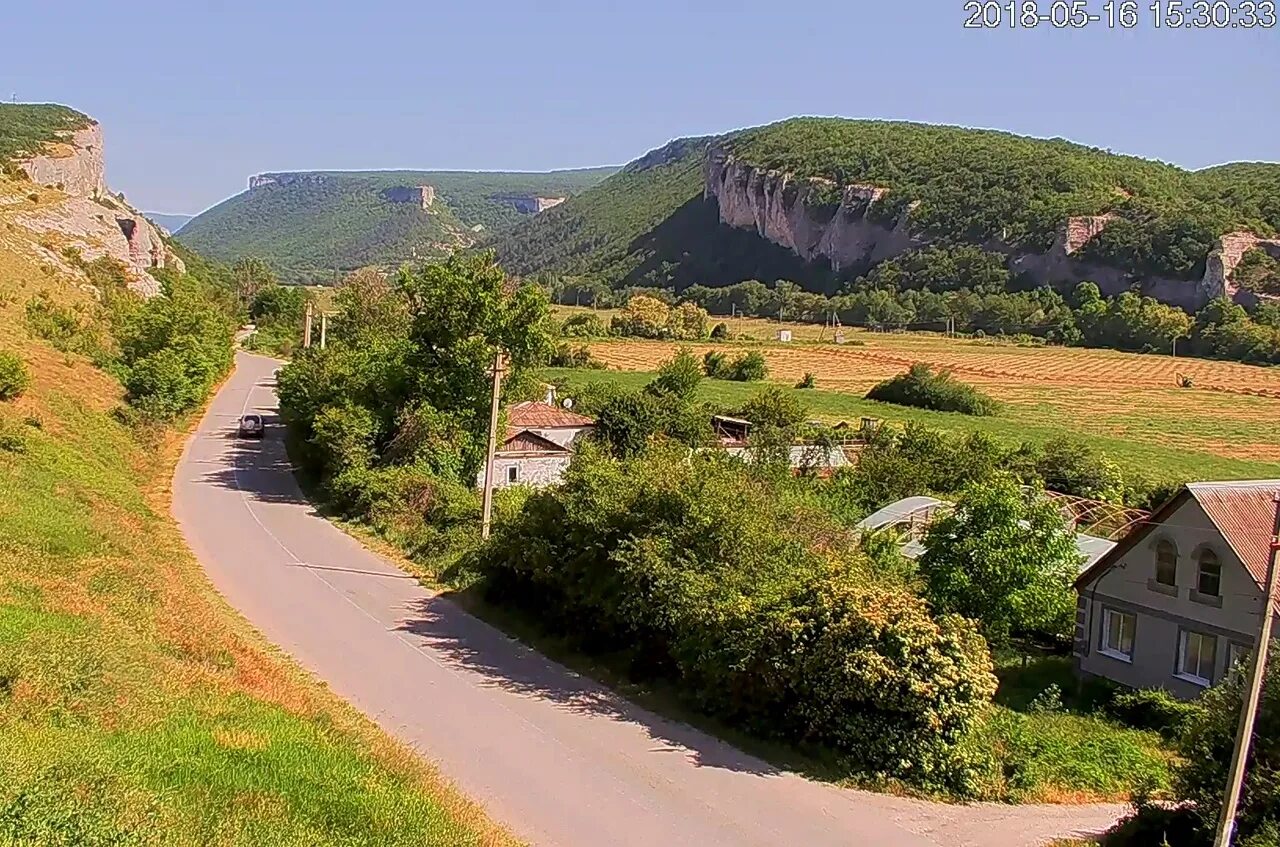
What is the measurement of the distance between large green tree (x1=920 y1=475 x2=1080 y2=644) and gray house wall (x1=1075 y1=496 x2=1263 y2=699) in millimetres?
865

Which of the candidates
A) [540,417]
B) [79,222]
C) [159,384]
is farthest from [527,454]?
[79,222]

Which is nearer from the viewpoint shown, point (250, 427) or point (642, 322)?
point (250, 427)

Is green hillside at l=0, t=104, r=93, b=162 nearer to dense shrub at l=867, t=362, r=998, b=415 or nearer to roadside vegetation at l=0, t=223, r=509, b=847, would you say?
dense shrub at l=867, t=362, r=998, b=415

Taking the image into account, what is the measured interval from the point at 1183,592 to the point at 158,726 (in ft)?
53.9

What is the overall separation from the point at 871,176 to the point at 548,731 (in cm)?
17854

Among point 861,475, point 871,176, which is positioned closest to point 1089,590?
point 861,475

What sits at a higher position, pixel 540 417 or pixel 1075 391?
pixel 1075 391

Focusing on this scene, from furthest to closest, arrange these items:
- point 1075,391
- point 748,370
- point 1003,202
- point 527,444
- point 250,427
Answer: point 1003,202 < point 748,370 < point 1075,391 < point 250,427 < point 527,444

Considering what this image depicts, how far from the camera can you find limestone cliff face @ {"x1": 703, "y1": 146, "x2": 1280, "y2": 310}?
126188mm

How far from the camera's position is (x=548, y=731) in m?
16.3

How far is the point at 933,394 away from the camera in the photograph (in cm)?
6769

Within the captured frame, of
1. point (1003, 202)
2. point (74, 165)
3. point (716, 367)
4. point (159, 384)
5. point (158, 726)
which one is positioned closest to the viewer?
point (158, 726)

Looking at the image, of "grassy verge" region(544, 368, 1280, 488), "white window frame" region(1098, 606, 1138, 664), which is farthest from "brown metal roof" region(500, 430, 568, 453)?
"grassy verge" region(544, 368, 1280, 488)

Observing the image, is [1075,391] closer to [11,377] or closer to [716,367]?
[716,367]
